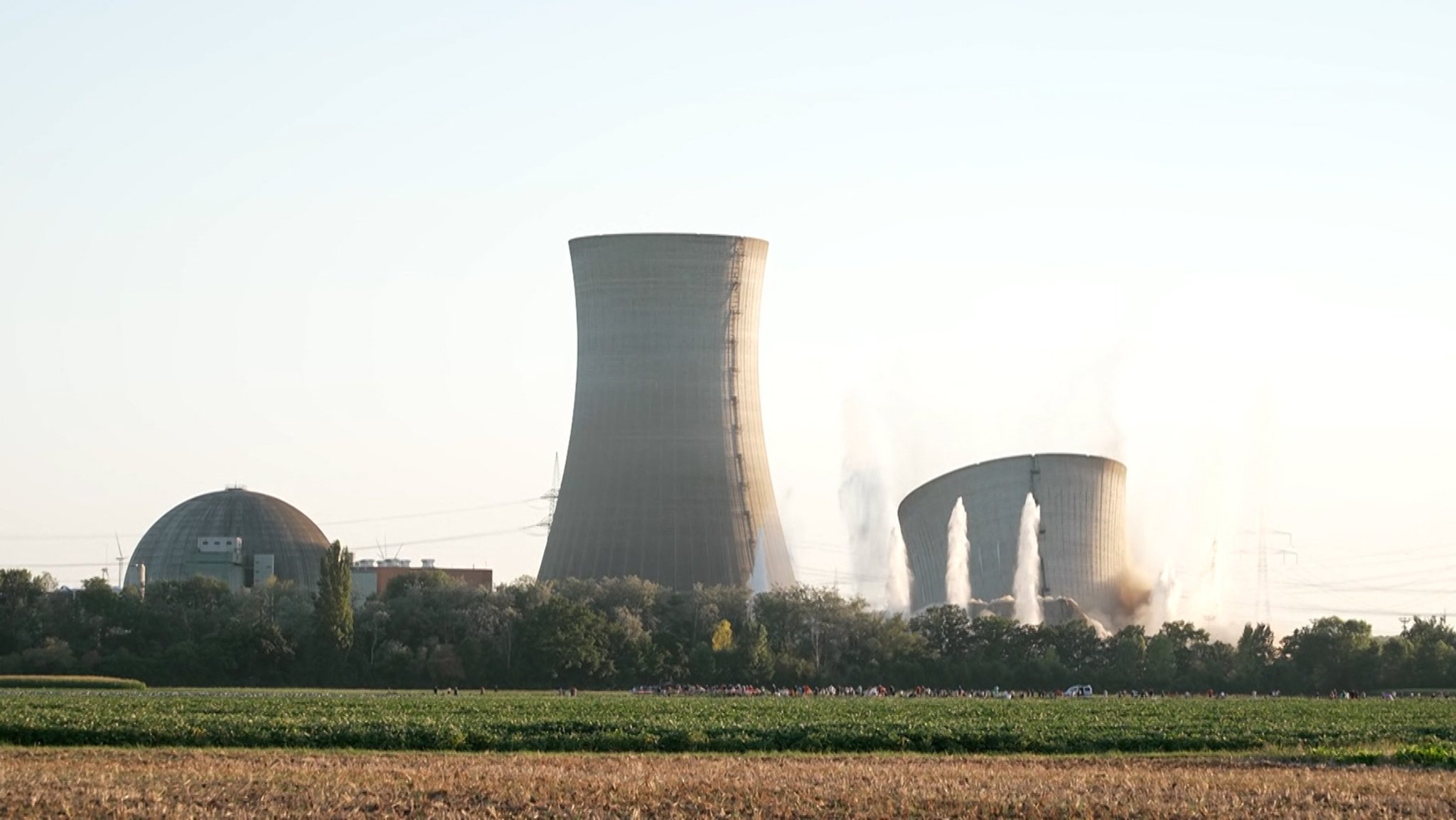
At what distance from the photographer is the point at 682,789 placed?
71.1 feet

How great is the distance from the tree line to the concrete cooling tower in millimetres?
8330

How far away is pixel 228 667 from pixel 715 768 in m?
36.8

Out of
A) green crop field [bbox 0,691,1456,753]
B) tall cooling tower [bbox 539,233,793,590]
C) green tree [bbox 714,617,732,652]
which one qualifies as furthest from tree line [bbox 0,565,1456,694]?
→ green crop field [bbox 0,691,1456,753]

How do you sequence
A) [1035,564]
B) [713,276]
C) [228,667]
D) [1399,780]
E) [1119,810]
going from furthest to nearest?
[1035,564] < [713,276] < [228,667] < [1399,780] < [1119,810]

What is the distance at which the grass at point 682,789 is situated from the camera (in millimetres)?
19938

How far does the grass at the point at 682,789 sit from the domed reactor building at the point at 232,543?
216 feet

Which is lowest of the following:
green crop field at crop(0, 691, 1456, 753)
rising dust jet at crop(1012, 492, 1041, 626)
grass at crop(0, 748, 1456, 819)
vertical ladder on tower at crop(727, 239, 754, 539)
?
grass at crop(0, 748, 1456, 819)

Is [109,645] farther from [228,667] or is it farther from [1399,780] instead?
[1399,780]

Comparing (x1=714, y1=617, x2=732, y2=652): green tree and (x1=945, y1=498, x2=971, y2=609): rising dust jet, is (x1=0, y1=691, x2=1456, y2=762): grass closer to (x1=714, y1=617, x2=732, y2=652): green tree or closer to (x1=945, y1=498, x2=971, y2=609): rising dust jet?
(x1=714, y1=617, x2=732, y2=652): green tree

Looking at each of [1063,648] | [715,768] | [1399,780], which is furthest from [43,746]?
[1063,648]

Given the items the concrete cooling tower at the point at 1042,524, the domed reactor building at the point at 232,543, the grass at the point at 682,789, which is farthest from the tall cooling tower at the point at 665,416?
the grass at the point at 682,789

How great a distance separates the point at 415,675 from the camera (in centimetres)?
6081

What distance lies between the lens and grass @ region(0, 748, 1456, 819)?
Answer: 65.4ft

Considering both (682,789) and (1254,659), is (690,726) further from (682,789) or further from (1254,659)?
(1254,659)
